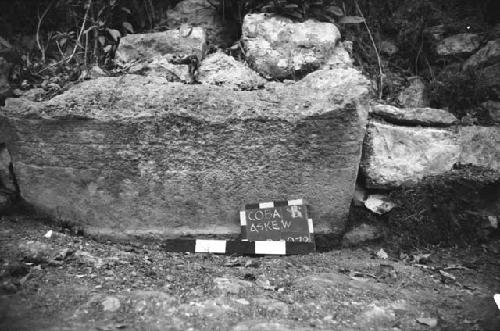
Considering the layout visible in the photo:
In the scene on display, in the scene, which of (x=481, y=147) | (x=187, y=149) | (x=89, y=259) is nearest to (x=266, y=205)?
(x=187, y=149)

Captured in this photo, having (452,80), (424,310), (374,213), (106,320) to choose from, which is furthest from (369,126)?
(106,320)

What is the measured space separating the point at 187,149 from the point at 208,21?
137 cm

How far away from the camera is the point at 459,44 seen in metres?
3.40

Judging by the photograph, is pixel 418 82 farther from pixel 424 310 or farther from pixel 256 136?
pixel 424 310

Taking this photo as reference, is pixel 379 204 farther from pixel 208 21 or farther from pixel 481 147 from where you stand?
pixel 208 21

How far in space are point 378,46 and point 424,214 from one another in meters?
1.54

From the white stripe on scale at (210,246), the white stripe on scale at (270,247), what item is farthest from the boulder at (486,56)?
the white stripe on scale at (210,246)

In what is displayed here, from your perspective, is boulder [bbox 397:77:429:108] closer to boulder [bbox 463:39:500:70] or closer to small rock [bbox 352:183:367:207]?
boulder [bbox 463:39:500:70]

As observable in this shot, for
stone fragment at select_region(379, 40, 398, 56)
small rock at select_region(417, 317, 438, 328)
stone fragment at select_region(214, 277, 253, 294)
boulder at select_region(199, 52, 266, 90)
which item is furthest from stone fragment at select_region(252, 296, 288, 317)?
stone fragment at select_region(379, 40, 398, 56)

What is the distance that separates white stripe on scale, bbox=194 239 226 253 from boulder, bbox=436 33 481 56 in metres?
2.32

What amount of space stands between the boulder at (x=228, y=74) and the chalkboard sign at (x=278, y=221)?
84 centimetres

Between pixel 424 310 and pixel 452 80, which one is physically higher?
pixel 452 80

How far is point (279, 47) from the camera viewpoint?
3.11 meters

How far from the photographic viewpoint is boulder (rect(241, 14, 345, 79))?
3066 millimetres
